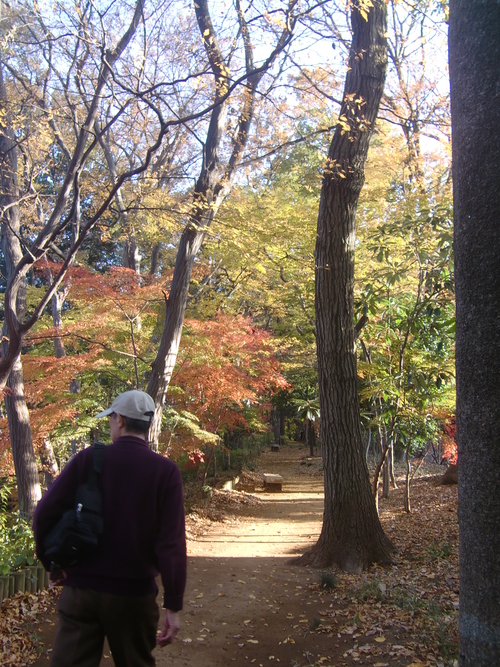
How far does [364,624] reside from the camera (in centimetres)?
470

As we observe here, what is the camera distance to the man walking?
231 cm

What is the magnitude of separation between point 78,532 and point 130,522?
226 millimetres

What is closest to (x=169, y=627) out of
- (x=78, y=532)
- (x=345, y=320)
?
(x=78, y=532)

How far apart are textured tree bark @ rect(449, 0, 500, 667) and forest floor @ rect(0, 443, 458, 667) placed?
1885mm

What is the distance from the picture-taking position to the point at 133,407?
261cm

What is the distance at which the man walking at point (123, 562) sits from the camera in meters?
2.31

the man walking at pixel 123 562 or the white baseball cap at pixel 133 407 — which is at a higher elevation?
the white baseball cap at pixel 133 407

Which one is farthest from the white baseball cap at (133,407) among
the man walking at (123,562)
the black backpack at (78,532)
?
the black backpack at (78,532)

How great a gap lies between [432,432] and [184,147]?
1123cm

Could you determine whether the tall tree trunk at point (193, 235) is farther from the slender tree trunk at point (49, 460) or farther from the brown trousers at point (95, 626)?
the brown trousers at point (95, 626)

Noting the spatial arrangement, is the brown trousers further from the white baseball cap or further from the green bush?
the green bush

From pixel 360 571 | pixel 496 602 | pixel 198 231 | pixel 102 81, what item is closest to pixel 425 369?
pixel 360 571

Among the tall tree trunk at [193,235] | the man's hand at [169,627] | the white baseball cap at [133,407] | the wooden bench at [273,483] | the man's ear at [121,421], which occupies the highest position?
the tall tree trunk at [193,235]

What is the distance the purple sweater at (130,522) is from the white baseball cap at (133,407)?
0.49ft
